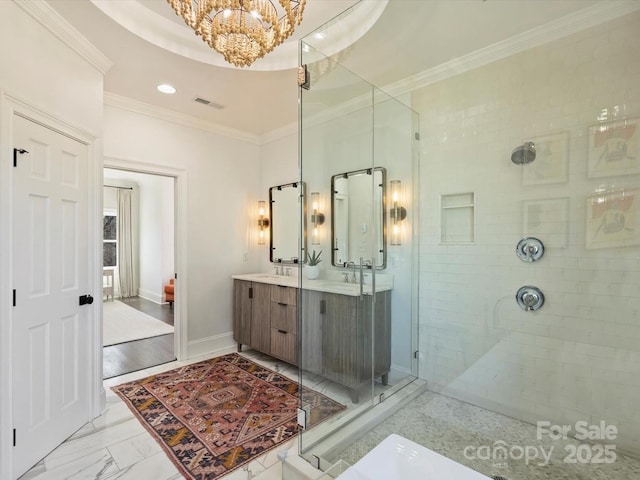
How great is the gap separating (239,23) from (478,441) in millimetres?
3041

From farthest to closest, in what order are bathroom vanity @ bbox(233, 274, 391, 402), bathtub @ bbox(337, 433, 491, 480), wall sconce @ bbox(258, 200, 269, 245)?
wall sconce @ bbox(258, 200, 269, 245) → bathroom vanity @ bbox(233, 274, 391, 402) → bathtub @ bbox(337, 433, 491, 480)

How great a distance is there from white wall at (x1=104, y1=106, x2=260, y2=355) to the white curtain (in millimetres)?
4676

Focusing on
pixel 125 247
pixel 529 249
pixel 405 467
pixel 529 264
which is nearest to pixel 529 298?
Result: pixel 529 264

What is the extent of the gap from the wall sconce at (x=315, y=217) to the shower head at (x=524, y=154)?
1.54m

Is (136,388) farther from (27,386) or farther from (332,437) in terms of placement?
(332,437)

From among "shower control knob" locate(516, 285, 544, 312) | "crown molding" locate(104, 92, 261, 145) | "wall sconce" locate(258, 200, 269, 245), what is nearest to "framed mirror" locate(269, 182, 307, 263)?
"wall sconce" locate(258, 200, 269, 245)

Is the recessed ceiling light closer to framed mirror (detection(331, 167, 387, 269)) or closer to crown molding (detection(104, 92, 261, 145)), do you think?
crown molding (detection(104, 92, 261, 145))

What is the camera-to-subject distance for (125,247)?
24.6ft

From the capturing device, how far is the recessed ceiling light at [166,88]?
3.05m

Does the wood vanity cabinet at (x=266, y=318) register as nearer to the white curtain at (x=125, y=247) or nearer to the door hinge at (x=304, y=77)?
the door hinge at (x=304, y=77)

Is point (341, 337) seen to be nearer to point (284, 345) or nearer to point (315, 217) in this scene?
point (284, 345)

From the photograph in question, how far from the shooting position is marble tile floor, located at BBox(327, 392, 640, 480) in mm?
1839

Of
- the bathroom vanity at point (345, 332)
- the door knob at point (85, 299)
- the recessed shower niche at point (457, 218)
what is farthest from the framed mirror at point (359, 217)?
the door knob at point (85, 299)

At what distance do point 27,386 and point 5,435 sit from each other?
0.26m
